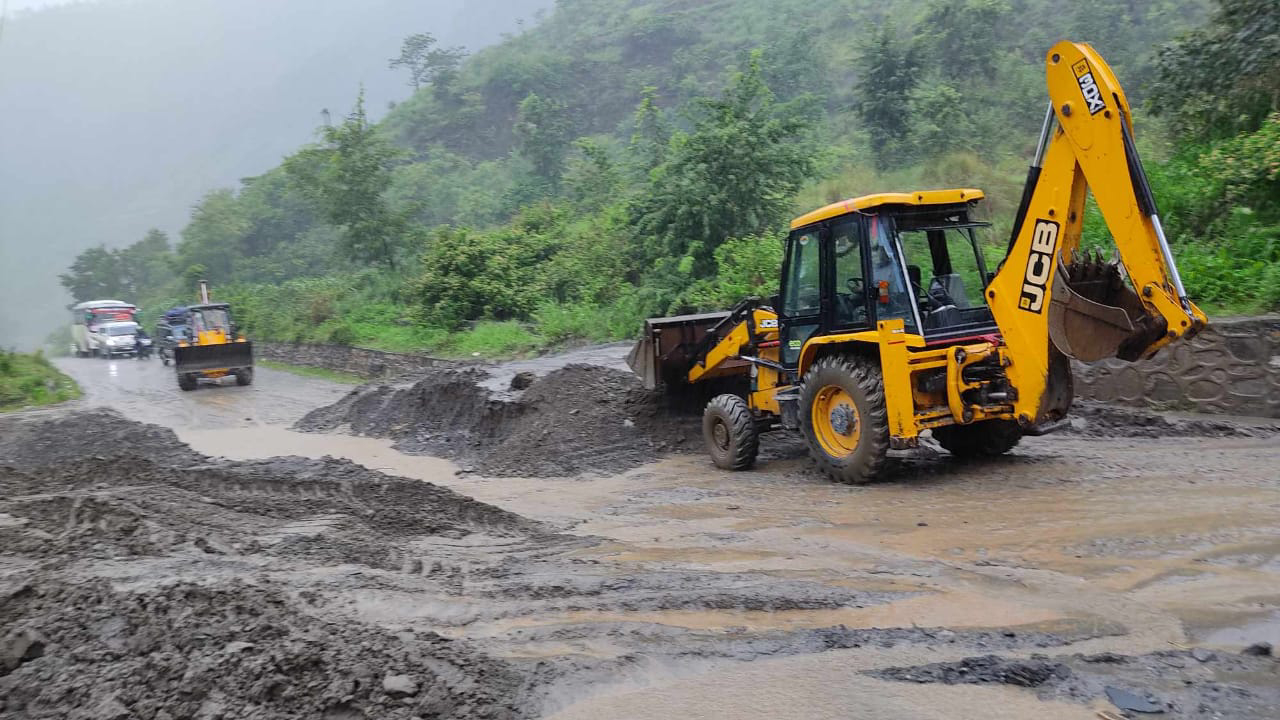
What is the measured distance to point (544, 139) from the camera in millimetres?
44594

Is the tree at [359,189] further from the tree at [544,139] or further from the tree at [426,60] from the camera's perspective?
the tree at [426,60]

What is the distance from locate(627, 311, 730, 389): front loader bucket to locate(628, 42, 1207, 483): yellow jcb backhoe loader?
3.94 feet

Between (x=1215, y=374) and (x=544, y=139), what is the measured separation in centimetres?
3847

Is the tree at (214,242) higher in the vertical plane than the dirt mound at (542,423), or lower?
higher

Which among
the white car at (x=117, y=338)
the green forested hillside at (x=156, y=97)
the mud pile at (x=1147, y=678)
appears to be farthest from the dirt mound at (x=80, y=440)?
the green forested hillside at (x=156, y=97)

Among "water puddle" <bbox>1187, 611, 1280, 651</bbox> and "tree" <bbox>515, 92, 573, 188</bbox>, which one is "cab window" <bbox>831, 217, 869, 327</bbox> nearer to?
"water puddle" <bbox>1187, 611, 1280, 651</bbox>

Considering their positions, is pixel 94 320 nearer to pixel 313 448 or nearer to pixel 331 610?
pixel 313 448

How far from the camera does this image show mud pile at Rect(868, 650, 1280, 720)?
3.48 metres

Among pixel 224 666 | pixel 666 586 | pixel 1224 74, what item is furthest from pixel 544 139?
pixel 224 666

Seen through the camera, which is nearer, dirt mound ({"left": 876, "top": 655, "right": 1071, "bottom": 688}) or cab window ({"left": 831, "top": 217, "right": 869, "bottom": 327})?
dirt mound ({"left": 876, "top": 655, "right": 1071, "bottom": 688})

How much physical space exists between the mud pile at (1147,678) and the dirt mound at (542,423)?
659 cm

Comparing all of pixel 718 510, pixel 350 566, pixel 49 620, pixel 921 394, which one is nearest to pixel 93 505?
pixel 350 566

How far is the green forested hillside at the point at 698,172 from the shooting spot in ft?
44.1

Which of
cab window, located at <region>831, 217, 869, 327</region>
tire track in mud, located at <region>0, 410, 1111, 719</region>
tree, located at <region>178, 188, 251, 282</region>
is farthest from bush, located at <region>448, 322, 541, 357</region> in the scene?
tree, located at <region>178, 188, 251, 282</region>
